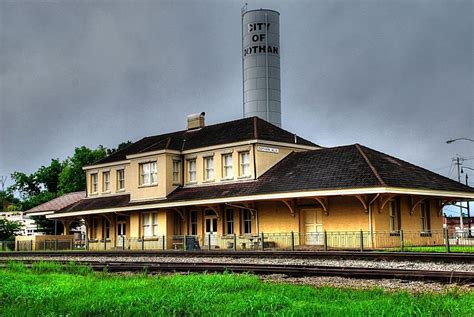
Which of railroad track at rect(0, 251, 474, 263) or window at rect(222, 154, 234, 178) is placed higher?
window at rect(222, 154, 234, 178)

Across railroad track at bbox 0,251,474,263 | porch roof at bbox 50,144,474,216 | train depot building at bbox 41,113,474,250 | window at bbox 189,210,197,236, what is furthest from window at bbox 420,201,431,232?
window at bbox 189,210,197,236

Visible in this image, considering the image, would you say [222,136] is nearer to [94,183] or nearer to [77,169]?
[94,183]

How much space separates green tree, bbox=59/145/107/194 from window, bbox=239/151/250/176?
42229mm

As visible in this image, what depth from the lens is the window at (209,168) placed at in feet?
123

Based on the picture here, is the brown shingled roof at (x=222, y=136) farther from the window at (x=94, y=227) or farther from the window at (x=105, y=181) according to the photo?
the window at (x=94, y=227)

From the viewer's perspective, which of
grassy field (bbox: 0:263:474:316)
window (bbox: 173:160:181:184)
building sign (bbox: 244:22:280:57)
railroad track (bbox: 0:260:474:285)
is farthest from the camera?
building sign (bbox: 244:22:280:57)

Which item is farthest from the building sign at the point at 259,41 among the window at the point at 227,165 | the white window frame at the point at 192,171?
the window at the point at 227,165

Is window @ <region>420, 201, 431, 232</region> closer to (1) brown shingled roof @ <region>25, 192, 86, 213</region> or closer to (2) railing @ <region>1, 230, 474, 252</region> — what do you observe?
(2) railing @ <region>1, 230, 474, 252</region>

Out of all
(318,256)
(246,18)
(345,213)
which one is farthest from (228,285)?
(246,18)

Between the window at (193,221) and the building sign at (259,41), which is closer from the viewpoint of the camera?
the window at (193,221)

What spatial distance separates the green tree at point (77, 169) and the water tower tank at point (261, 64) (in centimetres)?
2559

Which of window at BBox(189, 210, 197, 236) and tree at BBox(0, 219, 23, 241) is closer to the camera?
window at BBox(189, 210, 197, 236)

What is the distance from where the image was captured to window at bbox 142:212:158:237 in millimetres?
38406

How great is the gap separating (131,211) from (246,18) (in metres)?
28.9
